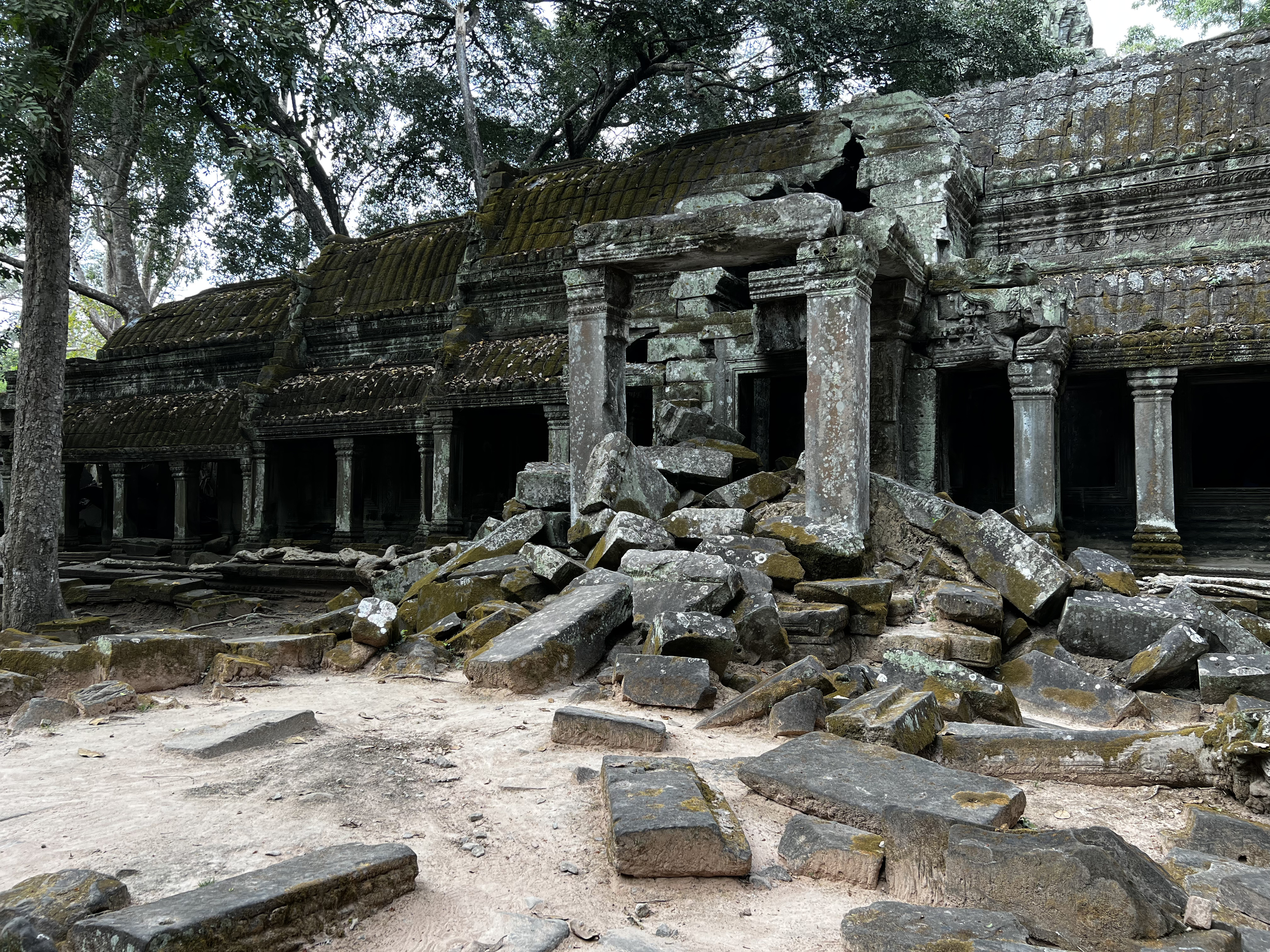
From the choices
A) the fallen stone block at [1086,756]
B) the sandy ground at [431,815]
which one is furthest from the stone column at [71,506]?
Answer: the fallen stone block at [1086,756]

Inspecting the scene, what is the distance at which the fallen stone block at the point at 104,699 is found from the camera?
4.70 m

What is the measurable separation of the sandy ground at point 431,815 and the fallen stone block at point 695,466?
3.24 m

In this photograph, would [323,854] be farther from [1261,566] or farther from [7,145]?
[1261,566]

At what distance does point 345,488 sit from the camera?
14.4m

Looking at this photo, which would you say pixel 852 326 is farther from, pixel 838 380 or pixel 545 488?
pixel 545 488

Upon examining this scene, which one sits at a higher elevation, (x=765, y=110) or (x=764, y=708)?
(x=765, y=110)

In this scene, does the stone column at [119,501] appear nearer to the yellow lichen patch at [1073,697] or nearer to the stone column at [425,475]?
the stone column at [425,475]

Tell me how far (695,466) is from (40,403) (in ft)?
21.7

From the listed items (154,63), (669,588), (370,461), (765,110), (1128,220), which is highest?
(765,110)

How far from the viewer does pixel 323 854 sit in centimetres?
249

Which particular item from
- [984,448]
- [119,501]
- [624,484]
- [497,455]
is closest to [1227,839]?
[624,484]

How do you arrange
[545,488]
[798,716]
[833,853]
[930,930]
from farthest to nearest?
1. [545,488]
2. [798,716]
3. [833,853]
4. [930,930]

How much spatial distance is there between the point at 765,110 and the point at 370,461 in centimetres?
1217

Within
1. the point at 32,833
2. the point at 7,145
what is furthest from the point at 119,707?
the point at 7,145
